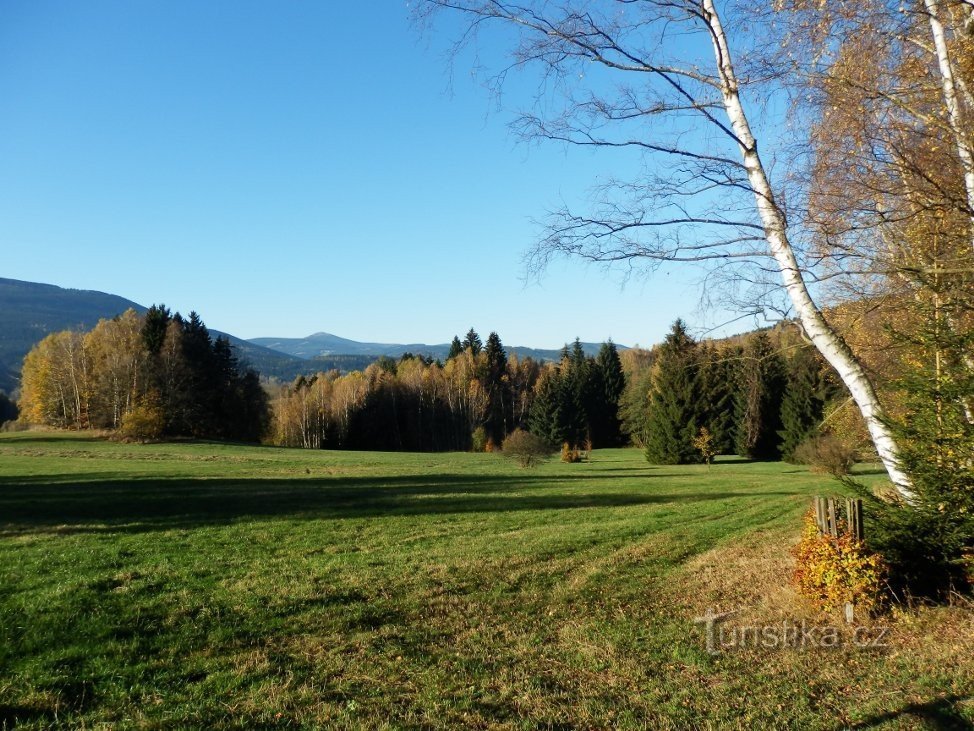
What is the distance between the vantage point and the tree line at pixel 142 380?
188ft

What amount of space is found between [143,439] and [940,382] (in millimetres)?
56148

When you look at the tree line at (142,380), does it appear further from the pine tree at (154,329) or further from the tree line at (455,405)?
the tree line at (455,405)

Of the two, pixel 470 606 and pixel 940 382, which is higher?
pixel 940 382

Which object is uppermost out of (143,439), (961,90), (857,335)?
(961,90)

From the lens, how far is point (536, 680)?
4930 mm

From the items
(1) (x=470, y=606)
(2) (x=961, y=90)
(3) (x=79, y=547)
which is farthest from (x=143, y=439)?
(2) (x=961, y=90)

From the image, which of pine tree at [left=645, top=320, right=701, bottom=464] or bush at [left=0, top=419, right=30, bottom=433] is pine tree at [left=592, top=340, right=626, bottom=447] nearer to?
pine tree at [left=645, top=320, right=701, bottom=464]

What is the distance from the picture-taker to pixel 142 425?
171 ft

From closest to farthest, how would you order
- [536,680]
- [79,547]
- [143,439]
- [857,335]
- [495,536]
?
1. [536,680]
2. [857,335]
3. [79,547]
4. [495,536]
5. [143,439]

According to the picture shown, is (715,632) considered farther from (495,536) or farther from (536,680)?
(495,536)

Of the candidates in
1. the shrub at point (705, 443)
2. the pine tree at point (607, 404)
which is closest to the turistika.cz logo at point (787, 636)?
the shrub at point (705, 443)

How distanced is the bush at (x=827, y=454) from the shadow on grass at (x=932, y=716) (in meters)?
23.7

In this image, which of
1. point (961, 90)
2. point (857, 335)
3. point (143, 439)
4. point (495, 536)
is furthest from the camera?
point (143, 439)

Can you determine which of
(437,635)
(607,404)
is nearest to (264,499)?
(437,635)
